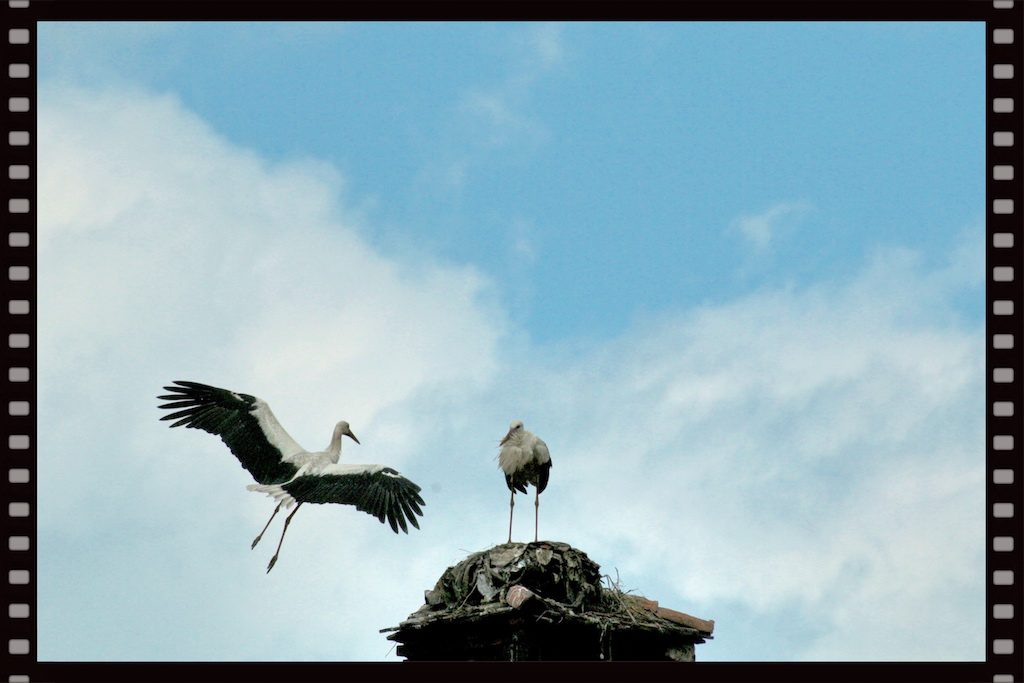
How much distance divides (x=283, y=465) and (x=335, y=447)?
2.41 feet

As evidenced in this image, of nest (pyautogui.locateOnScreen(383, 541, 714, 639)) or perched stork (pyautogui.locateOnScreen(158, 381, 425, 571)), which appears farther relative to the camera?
perched stork (pyautogui.locateOnScreen(158, 381, 425, 571))

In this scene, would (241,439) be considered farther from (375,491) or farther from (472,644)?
(472,644)

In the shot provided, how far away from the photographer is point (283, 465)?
15.3 m

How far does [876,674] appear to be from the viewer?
31.2 feet
